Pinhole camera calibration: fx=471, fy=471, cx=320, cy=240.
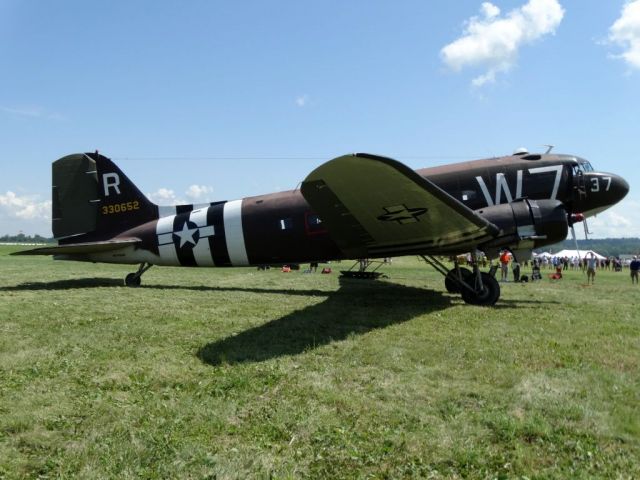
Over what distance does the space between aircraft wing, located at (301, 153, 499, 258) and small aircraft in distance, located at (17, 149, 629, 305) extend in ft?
0.08

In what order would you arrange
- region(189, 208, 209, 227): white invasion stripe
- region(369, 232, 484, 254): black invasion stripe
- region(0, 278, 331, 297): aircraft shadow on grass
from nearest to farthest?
1. region(369, 232, 484, 254): black invasion stripe
2. region(0, 278, 331, 297): aircraft shadow on grass
3. region(189, 208, 209, 227): white invasion stripe

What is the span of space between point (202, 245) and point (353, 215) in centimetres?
592

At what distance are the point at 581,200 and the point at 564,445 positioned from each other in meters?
10.5

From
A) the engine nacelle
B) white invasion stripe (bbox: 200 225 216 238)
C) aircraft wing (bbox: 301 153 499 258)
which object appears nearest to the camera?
aircraft wing (bbox: 301 153 499 258)

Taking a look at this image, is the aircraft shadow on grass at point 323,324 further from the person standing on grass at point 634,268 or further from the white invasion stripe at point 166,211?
the person standing on grass at point 634,268

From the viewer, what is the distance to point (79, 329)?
25.3 feet

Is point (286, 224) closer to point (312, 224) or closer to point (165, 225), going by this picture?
point (312, 224)

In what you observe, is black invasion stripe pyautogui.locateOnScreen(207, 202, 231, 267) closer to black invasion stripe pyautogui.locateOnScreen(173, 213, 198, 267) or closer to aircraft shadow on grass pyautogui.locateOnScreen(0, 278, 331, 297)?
black invasion stripe pyautogui.locateOnScreen(173, 213, 198, 267)

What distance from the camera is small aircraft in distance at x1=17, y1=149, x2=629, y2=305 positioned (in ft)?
30.5

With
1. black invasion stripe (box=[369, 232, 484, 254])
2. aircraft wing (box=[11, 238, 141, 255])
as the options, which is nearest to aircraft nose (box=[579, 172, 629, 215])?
black invasion stripe (box=[369, 232, 484, 254])

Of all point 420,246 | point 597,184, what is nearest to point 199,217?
point 420,246

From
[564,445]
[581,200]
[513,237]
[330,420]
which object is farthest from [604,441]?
[581,200]

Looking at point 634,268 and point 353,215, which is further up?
point 353,215

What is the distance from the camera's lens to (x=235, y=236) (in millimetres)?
13875
